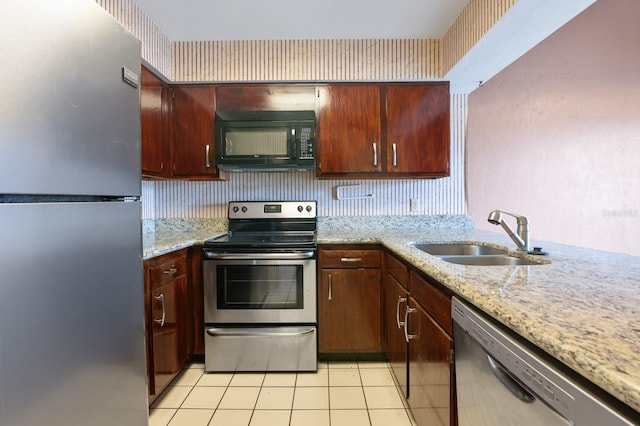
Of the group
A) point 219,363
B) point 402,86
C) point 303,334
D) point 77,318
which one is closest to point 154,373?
Result: point 219,363

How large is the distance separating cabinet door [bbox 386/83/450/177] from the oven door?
1.08 m

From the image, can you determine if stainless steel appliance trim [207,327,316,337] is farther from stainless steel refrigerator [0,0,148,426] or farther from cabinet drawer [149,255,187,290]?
stainless steel refrigerator [0,0,148,426]

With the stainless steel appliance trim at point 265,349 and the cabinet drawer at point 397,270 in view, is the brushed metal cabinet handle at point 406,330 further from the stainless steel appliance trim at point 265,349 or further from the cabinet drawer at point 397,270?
the stainless steel appliance trim at point 265,349

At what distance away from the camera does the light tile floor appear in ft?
5.18

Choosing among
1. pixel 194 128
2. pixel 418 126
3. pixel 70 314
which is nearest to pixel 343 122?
pixel 418 126

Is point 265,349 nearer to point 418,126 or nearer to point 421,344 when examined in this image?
point 421,344

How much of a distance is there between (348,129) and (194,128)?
3.89ft

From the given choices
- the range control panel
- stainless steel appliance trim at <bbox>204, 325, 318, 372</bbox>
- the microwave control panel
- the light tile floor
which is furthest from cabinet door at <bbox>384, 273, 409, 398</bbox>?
the microwave control panel

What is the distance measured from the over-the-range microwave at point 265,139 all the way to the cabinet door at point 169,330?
0.94 metres

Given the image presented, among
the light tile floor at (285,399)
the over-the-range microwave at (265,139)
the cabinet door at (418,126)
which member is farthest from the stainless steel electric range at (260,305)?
the cabinet door at (418,126)

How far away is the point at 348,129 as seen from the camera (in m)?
2.32

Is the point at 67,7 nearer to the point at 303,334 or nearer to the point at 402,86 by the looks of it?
the point at 303,334

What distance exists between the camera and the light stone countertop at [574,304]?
0.46m

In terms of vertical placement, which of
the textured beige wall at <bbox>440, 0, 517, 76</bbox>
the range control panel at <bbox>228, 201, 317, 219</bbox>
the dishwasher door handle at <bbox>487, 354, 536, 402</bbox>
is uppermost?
the textured beige wall at <bbox>440, 0, 517, 76</bbox>
